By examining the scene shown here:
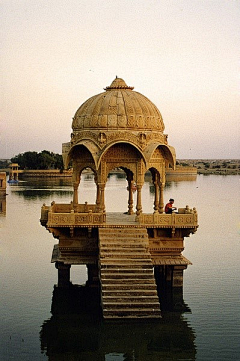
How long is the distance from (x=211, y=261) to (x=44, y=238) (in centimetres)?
882

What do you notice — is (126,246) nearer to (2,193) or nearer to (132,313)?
(132,313)

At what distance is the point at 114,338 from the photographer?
1263 centimetres

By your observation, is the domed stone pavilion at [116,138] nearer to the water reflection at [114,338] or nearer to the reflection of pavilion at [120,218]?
the reflection of pavilion at [120,218]

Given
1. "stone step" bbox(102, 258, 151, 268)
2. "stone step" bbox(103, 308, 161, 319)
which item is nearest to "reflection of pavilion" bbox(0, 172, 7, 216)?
"stone step" bbox(102, 258, 151, 268)

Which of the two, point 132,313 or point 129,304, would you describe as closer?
point 132,313

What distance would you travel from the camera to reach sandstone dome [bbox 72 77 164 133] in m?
16.9

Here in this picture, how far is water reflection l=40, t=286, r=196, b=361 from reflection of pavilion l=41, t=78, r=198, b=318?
1089mm

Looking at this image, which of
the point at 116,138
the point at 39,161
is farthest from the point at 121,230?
the point at 39,161

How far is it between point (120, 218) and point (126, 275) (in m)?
3.81

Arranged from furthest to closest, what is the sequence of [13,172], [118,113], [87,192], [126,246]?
[13,172] < [87,192] < [118,113] < [126,246]

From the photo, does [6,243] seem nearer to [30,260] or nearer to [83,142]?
[30,260]

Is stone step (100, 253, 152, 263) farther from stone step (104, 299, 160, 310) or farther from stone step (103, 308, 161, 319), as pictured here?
stone step (103, 308, 161, 319)

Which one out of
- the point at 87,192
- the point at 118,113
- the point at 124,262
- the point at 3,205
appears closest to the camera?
the point at 124,262

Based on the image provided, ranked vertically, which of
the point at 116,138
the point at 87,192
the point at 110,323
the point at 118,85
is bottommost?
the point at 110,323
